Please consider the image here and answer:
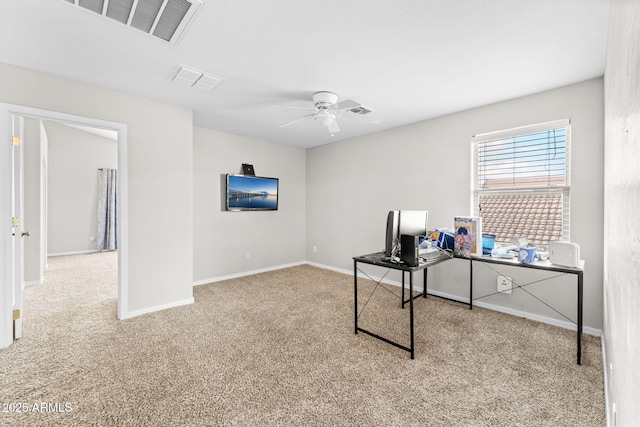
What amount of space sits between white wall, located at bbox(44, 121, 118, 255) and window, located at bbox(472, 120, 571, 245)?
8.76 metres

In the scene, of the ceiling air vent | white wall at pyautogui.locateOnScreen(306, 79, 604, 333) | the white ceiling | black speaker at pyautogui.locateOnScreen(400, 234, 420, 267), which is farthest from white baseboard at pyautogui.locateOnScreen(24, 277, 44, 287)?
black speaker at pyautogui.locateOnScreen(400, 234, 420, 267)

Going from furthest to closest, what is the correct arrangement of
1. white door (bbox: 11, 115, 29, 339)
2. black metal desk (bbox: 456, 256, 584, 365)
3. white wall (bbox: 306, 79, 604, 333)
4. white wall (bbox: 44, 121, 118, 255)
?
white wall (bbox: 44, 121, 118, 255)
white wall (bbox: 306, 79, 604, 333)
white door (bbox: 11, 115, 29, 339)
black metal desk (bbox: 456, 256, 584, 365)

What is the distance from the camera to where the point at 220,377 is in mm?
2068

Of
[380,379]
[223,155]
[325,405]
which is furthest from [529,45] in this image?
[223,155]

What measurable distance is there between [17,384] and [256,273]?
3257 mm

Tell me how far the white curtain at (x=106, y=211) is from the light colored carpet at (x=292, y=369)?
4399 mm

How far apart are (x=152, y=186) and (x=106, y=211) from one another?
18.6 feet

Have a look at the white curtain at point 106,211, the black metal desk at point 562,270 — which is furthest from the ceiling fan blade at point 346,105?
the white curtain at point 106,211

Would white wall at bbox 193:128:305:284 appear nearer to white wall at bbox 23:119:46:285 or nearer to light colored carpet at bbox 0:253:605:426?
light colored carpet at bbox 0:253:605:426

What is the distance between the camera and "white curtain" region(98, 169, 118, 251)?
24.1 ft

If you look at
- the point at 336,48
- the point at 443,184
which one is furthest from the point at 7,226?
the point at 443,184

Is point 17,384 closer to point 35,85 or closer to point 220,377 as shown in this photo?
point 220,377

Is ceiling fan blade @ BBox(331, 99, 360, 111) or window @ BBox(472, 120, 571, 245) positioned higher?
ceiling fan blade @ BBox(331, 99, 360, 111)

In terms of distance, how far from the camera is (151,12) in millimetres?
1756
